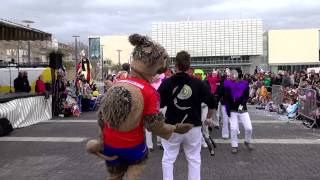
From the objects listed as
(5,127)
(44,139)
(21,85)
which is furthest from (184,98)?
(21,85)

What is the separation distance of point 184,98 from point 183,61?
0.48 metres

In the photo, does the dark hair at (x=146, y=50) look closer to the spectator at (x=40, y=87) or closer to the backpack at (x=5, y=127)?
the backpack at (x=5, y=127)

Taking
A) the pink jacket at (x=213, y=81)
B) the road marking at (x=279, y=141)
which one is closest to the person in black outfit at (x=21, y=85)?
the pink jacket at (x=213, y=81)

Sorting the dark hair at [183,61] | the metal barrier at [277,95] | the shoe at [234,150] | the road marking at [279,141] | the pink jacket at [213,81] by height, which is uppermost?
the dark hair at [183,61]

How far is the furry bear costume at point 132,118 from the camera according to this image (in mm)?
3961

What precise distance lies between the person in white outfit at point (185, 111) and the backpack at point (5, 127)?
23.9ft

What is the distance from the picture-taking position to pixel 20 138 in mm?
12016

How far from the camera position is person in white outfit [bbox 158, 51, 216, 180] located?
235 inches

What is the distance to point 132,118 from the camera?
397cm

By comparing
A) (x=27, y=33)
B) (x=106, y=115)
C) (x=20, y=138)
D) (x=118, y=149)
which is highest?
(x=27, y=33)

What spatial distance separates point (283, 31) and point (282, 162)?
112827 millimetres

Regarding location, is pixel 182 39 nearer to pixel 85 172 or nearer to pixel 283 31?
pixel 283 31

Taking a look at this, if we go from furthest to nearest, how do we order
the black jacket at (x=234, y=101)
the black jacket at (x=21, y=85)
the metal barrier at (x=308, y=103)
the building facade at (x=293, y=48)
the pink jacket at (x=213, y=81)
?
the building facade at (x=293, y=48), the black jacket at (x=21, y=85), the metal barrier at (x=308, y=103), the pink jacket at (x=213, y=81), the black jacket at (x=234, y=101)

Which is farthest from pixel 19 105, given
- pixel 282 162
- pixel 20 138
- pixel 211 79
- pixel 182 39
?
pixel 182 39
